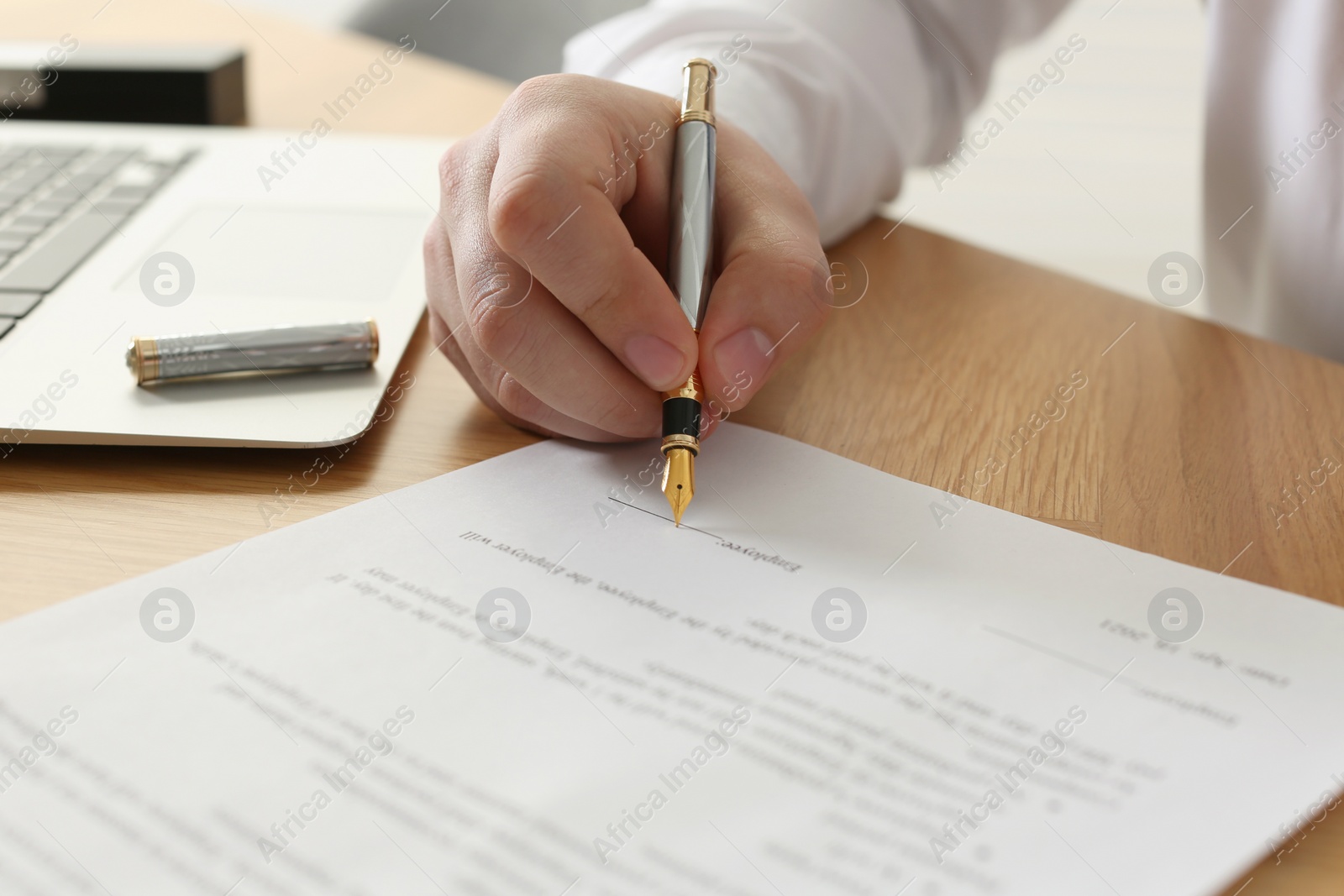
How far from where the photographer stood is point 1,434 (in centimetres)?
47

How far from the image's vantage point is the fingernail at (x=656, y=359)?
449 millimetres

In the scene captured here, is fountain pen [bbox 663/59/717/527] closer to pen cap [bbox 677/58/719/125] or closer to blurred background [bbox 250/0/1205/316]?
pen cap [bbox 677/58/719/125]

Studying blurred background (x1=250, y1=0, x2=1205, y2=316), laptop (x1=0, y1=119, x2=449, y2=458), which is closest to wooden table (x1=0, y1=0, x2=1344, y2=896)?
laptop (x1=0, y1=119, x2=449, y2=458)

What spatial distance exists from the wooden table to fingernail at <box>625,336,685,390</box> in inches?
3.2

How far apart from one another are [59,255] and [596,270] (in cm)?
39

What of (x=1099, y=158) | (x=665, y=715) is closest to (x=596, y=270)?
(x=665, y=715)

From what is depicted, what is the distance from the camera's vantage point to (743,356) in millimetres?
466

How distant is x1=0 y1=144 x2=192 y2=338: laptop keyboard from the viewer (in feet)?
1.97

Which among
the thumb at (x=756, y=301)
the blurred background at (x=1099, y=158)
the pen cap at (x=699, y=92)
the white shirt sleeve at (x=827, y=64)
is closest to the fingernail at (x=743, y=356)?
the thumb at (x=756, y=301)

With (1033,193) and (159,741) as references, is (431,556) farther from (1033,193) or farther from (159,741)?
(1033,193)

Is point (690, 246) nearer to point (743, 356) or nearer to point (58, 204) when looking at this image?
point (743, 356)

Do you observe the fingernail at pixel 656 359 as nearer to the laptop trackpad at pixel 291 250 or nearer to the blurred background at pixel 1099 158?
the laptop trackpad at pixel 291 250

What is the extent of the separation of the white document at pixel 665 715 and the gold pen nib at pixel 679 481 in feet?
0.04

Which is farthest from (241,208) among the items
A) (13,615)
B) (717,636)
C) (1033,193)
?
(1033,193)
